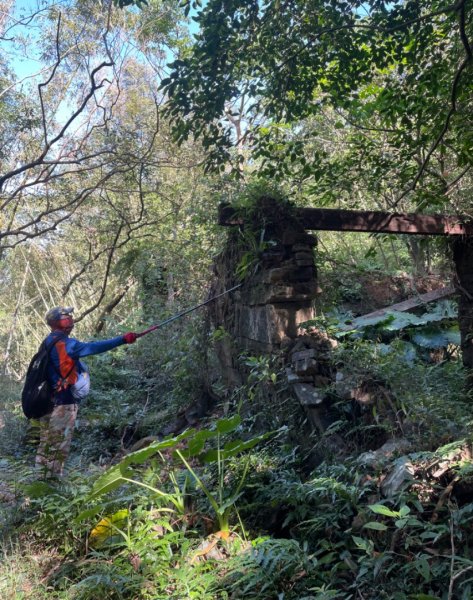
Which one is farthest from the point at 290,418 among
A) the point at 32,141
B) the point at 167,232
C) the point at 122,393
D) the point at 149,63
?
the point at 149,63

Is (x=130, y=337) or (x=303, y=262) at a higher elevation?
(x=303, y=262)

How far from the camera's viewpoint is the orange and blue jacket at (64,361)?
223 inches

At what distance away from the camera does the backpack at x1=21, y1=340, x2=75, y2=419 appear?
557cm

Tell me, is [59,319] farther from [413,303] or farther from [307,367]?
[413,303]

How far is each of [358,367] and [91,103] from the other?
11858mm

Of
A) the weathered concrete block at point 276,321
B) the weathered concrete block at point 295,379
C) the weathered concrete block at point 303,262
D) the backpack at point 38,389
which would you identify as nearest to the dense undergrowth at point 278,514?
the weathered concrete block at point 295,379

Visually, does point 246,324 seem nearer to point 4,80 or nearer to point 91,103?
point 4,80

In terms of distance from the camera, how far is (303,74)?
631cm

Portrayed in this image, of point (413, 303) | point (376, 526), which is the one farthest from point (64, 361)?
point (413, 303)

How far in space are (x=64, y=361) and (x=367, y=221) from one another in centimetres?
334

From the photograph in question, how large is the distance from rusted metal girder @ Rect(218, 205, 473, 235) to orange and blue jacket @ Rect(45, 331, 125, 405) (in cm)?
183

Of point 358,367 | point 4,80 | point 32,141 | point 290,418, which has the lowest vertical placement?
point 290,418

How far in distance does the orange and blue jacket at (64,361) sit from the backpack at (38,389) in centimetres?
5

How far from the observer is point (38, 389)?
18.3 feet
